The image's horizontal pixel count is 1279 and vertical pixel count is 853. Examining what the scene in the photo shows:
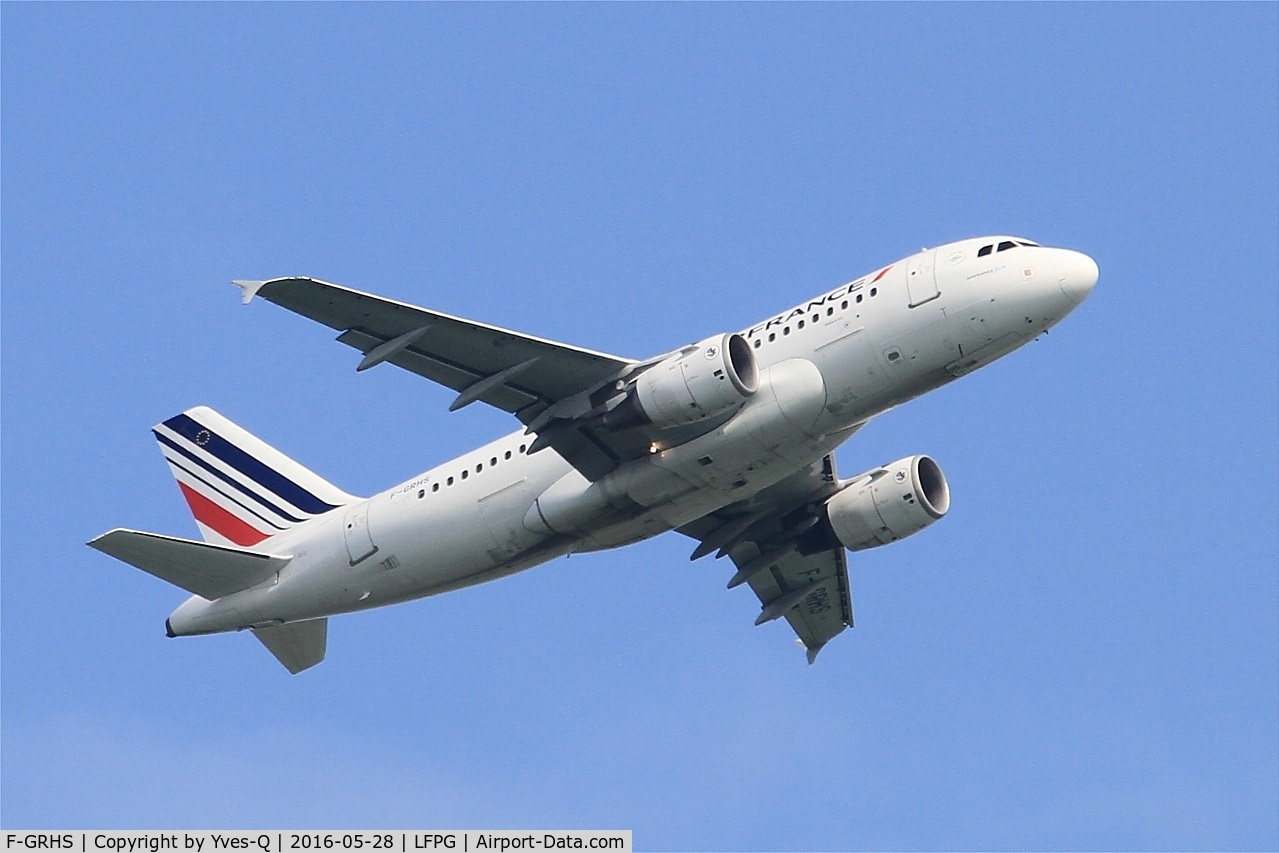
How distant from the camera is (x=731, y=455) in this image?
45.4 m

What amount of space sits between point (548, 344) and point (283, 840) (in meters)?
12.0

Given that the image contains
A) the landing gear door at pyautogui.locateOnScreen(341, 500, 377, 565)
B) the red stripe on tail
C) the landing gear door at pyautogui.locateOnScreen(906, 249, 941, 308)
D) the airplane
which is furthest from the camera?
the red stripe on tail

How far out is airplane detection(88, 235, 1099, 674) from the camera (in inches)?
1766

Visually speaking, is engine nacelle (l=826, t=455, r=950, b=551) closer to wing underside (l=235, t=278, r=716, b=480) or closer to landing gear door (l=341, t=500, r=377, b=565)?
wing underside (l=235, t=278, r=716, b=480)

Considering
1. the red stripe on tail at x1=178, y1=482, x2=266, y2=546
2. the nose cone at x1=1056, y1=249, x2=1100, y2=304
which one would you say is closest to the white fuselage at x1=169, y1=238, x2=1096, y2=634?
the nose cone at x1=1056, y1=249, x2=1100, y2=304

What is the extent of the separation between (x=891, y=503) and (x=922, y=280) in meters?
7.89

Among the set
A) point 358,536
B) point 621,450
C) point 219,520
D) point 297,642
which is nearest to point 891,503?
point 621,450

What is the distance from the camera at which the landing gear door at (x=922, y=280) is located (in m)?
45.3

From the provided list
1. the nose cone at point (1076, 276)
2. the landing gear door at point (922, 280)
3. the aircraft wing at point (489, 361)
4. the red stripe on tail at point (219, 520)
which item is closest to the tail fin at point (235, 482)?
the red stripe on tail at point (219, 520)

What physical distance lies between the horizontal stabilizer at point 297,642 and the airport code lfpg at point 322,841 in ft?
42.1

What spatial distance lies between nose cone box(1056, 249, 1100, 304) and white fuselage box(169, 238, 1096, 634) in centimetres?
3

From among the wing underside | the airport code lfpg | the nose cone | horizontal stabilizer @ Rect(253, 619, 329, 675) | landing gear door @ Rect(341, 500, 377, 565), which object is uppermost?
the nose cone

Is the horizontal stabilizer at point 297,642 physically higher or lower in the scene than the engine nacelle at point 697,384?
lower

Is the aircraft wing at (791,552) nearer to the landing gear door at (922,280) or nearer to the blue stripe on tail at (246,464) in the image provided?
the landing gear door at (922,280)
